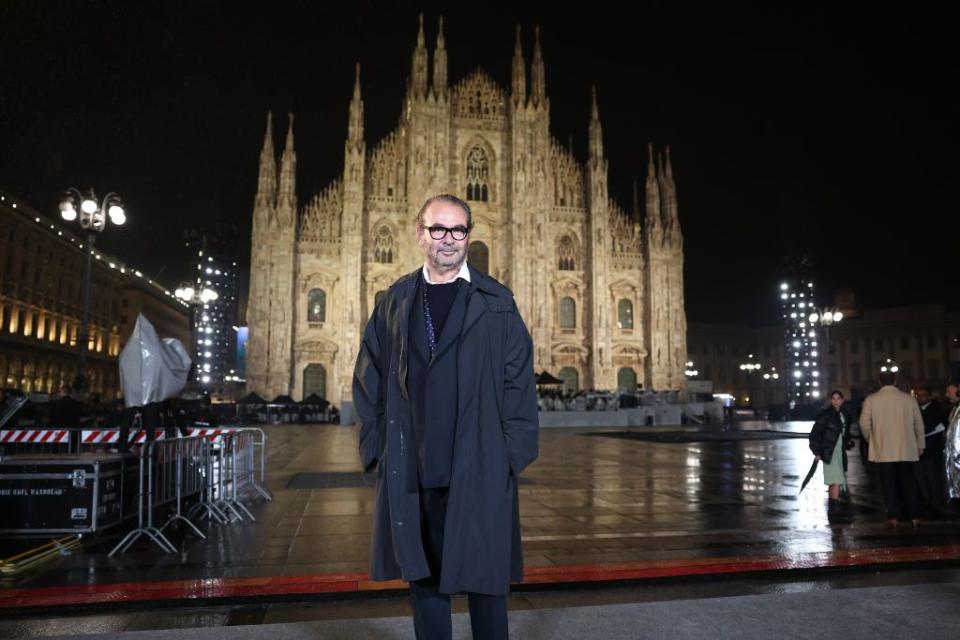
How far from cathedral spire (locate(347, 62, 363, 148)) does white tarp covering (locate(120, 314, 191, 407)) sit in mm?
35905

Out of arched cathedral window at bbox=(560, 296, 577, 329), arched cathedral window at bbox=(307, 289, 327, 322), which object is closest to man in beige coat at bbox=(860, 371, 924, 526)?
arched cathedral window at bbox=(307, 289, 327, 322)

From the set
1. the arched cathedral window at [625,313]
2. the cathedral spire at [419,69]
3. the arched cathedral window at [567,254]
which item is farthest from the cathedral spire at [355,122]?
the arched cathedral window at [625,313]

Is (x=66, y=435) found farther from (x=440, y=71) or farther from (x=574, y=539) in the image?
(x=440, y=71)

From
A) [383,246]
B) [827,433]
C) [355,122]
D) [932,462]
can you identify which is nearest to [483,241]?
[383,246]

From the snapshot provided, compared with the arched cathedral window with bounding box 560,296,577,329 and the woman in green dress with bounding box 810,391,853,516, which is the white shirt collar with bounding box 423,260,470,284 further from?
the arched cathedral window with bounding box 560,296,577,329

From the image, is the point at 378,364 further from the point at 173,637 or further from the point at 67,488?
the point at 67,488

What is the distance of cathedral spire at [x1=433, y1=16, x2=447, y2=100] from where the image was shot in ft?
142

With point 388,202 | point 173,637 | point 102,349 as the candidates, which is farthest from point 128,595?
point 102,349

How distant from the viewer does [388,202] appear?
42938 mm

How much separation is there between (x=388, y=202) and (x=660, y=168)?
1890 centimetres

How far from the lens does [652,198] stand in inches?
1853

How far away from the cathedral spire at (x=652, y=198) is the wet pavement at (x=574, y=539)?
121ft

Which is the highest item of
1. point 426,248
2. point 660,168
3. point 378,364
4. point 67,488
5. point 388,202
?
point 660,168

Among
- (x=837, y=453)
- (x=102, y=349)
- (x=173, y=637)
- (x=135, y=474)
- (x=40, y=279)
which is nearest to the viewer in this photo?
(x=173, y=637)
